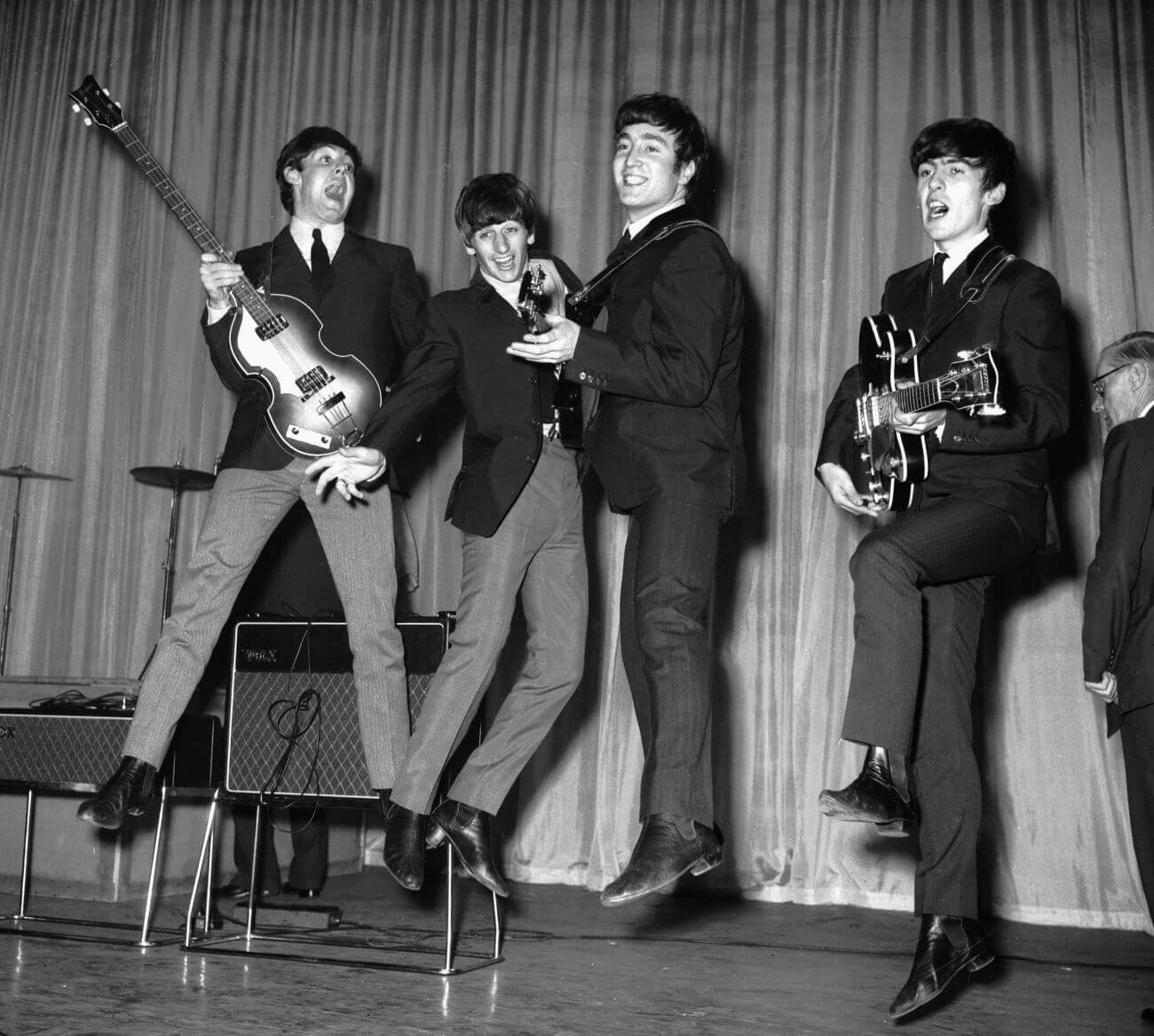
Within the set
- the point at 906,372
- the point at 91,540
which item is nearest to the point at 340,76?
the point at 91,540

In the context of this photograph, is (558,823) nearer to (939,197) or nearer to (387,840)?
(387,840)

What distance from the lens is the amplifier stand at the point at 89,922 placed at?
3252mm

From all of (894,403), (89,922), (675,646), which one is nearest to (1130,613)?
(894,403)

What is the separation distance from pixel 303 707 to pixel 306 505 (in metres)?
0.59

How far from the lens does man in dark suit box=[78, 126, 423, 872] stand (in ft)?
10.4

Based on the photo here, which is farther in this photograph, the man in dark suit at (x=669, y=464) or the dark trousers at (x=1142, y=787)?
the dark trousers at (x=1142, y=787)

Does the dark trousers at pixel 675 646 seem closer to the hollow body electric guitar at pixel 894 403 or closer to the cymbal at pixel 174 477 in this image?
the hollow body electric guitar at pixel 894 403

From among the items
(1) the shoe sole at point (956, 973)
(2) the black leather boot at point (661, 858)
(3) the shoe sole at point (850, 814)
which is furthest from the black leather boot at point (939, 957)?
(2) the black leather boot at point (661, 858)

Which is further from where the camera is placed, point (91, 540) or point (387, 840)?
point (91, 540)

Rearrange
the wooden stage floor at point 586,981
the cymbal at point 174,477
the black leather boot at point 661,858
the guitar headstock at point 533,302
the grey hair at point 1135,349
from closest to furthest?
the black leather boot at point 661,858 → the wooden stage floor at point 586,981 → the guitar headstock at point 533,302 → the grey hair at point 1135,349 → the cymbal at point 174,477

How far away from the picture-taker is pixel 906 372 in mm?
2707

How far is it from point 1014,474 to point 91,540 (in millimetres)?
4150

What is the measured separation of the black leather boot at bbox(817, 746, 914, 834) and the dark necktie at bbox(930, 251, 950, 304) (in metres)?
1.10

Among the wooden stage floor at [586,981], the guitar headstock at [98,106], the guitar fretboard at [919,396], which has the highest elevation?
the guitar headstock at [98,106]
